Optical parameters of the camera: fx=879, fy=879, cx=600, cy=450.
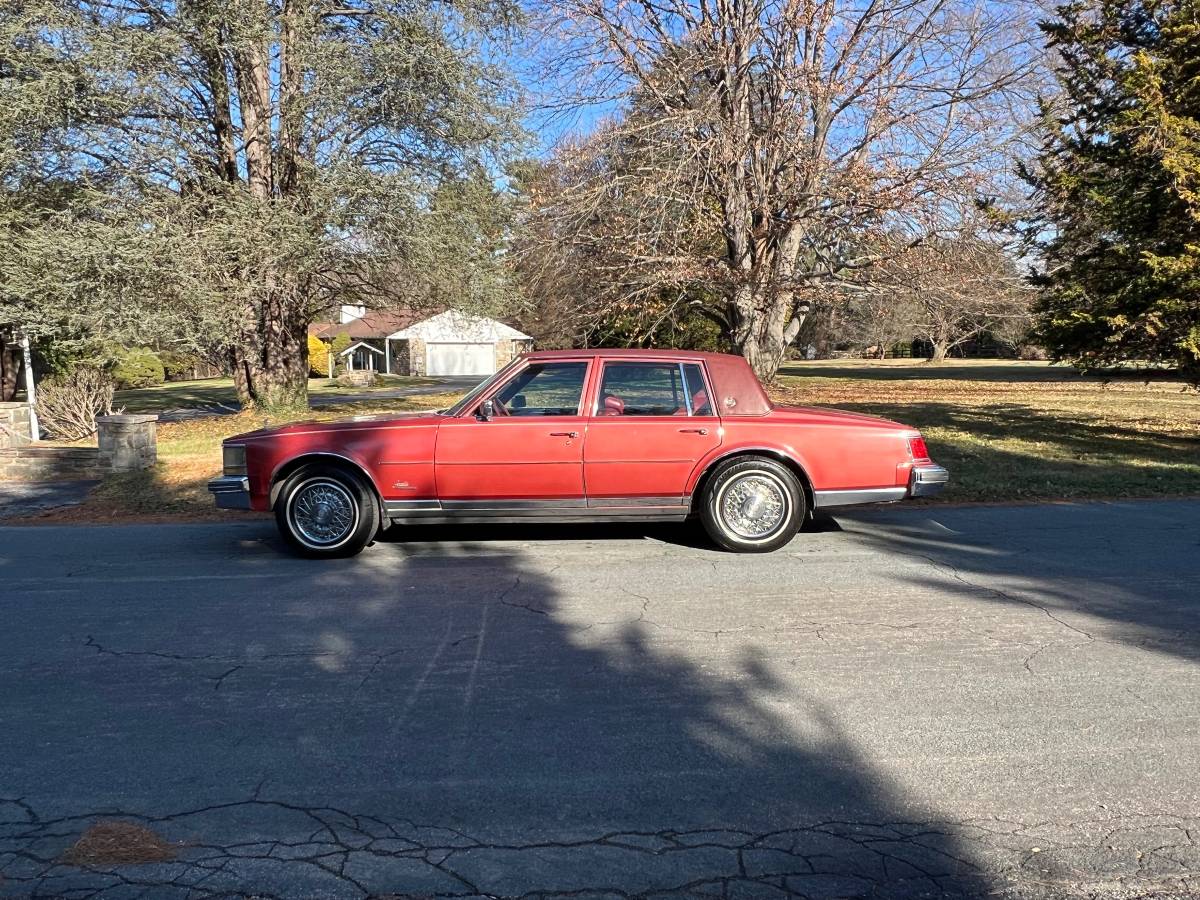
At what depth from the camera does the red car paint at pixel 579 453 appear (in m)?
6.91

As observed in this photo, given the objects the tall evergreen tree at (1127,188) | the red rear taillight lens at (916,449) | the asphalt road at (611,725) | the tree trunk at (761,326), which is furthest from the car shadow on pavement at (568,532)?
the tree trunk at (761,326)

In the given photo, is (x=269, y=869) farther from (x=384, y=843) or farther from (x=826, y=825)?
(x=826, y=825)

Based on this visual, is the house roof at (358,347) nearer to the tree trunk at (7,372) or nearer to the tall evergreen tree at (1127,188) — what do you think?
the tree trunk at (7,372)

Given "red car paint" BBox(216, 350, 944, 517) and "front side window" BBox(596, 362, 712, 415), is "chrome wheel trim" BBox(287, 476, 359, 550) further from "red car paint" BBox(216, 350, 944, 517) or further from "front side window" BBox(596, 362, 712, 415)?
"front side window" BBox(596, 362, 712, 415)

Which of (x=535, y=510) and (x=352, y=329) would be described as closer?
(x=535, y=510)

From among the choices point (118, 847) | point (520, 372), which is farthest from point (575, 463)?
point (118, 847)

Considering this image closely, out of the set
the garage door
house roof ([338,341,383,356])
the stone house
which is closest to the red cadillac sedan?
the stone house

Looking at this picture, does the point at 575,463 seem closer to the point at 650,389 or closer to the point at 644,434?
the point at 644,434

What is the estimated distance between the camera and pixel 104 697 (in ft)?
14.1

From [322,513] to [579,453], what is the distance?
2107mm

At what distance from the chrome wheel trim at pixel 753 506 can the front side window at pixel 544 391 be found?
140 centimetres

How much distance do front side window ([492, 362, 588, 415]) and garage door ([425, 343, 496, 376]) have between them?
156ft

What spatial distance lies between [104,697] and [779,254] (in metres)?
18.4

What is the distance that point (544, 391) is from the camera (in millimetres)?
7078
